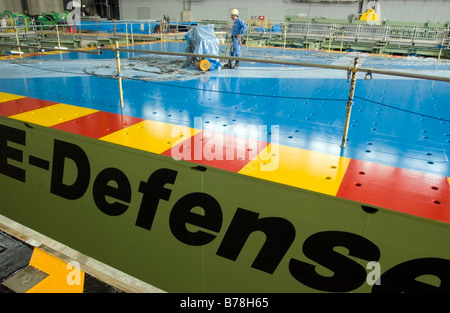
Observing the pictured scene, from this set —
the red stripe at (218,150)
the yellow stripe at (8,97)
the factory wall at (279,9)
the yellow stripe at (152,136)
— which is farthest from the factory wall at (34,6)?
the red stripe at (218,150)

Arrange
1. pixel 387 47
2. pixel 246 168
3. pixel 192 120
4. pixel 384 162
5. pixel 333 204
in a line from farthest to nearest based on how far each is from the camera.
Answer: pixel 387 47
pixel 192 120
pixel 384 162
pixel 246 168
pixel 333 204

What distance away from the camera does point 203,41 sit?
20.2ft

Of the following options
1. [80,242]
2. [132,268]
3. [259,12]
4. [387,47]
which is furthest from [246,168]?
[259,12]

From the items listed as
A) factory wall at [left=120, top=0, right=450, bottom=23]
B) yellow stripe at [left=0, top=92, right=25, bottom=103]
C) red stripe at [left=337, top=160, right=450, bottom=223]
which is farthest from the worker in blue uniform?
factory wall at [left=120, top=0, right=450, bottom=23]

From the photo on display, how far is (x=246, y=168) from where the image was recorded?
2.06 m

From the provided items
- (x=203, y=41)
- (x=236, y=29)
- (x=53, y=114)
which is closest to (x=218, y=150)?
(x=53, y=114)

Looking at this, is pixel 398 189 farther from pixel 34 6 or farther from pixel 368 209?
pixel 34 6

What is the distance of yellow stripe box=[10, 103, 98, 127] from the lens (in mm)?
2859

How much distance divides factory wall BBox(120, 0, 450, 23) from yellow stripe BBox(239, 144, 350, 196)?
20636 millimetres

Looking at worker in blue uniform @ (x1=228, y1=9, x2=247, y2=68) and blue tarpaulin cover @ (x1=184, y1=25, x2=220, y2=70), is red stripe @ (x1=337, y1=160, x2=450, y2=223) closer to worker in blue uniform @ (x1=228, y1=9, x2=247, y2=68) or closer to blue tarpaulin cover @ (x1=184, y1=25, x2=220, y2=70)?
blue tarpaulin cover @ (x1=184, y1=25, x2=220, y2=70)

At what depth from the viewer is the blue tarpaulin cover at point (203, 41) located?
20.2ft

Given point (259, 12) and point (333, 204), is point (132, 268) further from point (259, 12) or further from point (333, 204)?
point (259, 12)

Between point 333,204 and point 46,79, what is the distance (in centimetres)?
487

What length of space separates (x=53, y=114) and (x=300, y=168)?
2.56 m
